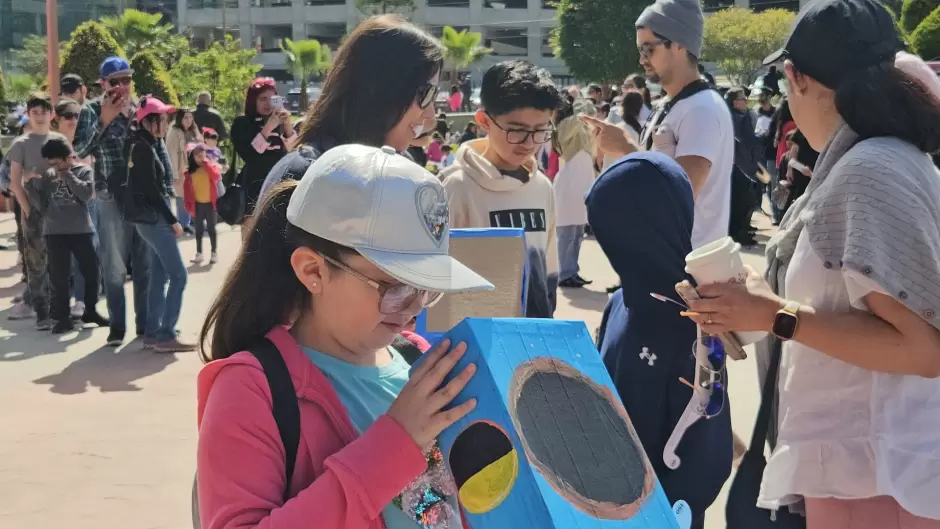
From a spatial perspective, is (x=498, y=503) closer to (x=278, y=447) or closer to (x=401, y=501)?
(x=401, y=501)

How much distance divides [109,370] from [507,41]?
204 ft

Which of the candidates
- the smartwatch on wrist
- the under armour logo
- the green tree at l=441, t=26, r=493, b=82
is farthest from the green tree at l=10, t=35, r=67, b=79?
the smartwatch on wrist

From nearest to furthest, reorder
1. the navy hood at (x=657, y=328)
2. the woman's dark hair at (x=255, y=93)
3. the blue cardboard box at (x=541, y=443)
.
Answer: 1. the blue cardboard box at (x=541, y=443)
2. the navy hood at (x=657, y=328)
3. the woman's dark hair at (x=255, y=93)

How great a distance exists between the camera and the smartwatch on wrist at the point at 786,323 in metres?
2.08

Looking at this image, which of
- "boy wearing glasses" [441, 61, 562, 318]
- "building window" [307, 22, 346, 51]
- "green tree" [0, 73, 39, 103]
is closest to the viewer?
"boy wearing glasses" [441, 61, 562, 318]

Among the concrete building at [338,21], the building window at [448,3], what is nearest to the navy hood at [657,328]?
the concrete building at [338,21]

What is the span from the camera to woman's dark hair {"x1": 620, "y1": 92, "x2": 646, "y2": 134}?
35.1 feet

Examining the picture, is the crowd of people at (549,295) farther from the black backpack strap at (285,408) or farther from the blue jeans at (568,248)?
the blue jeans at (568,248)

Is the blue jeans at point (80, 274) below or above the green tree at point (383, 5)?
below

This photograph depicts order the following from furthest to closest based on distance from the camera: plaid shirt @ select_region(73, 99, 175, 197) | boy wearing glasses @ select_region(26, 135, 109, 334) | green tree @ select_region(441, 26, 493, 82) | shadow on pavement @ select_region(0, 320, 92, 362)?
1. green tree @ select_region(441, 26, 493, 82)
2. boy wearing glasses @ select_region(26, 135, 109, 334)
3. shadow on pavement @ select_region(0, 320, 92, 362)
4. plaid shirt @ select_region(73, 99, 175, 197)

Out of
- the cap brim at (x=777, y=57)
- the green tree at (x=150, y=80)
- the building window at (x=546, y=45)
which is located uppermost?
the building window at (x=546, y=45)

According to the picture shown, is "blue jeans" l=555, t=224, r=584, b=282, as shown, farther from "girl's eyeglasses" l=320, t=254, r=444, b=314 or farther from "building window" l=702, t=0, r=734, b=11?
"building window" l=702, t=0, r=734, b=11

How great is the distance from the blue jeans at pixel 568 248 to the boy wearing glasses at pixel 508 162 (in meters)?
6.01

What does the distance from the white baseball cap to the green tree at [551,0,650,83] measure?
3982 centimetres
